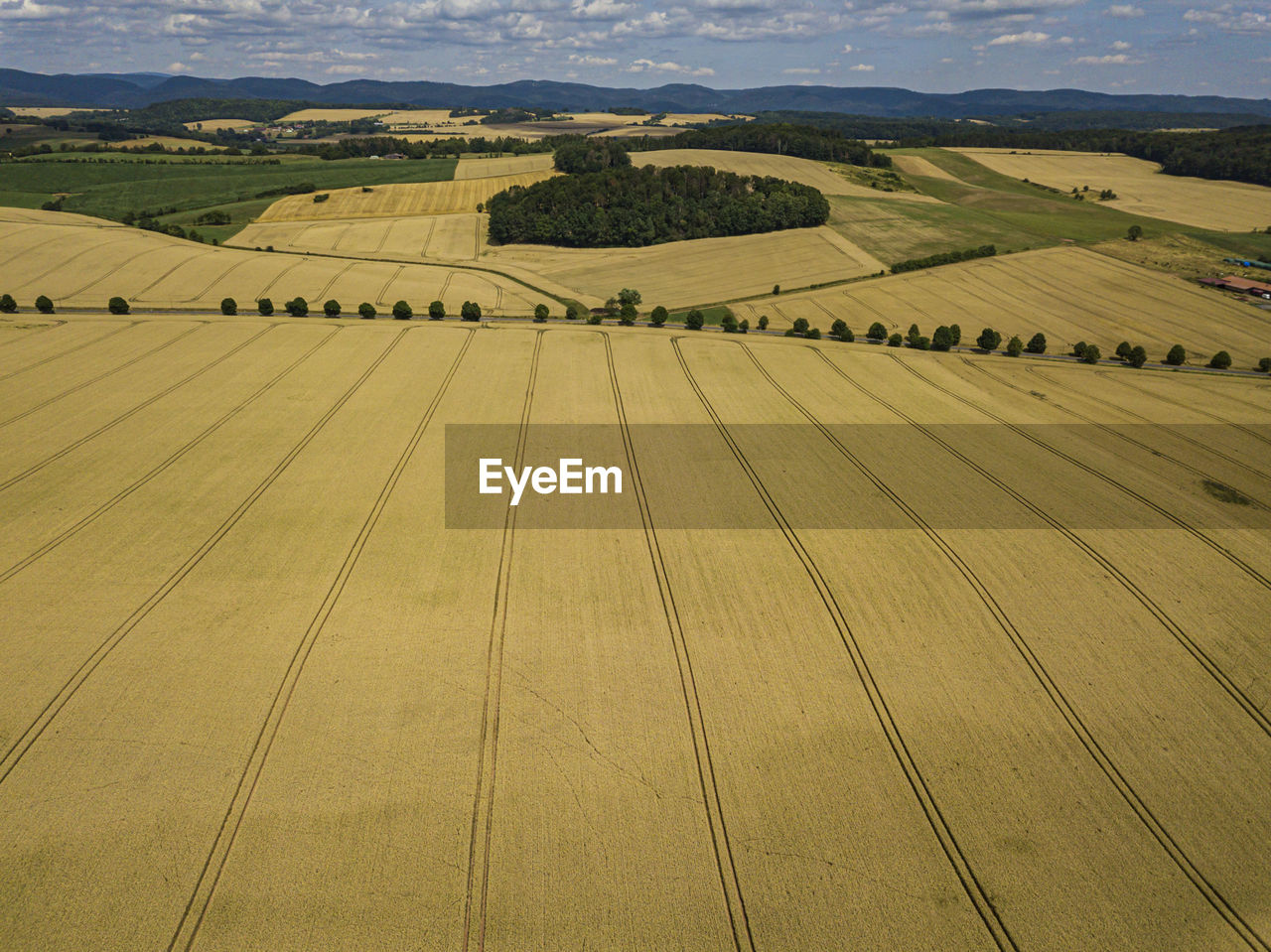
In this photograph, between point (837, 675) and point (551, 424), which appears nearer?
point (837, 675)

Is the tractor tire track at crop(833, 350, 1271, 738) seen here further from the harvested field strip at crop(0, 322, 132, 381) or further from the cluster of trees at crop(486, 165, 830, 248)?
the cluster of trees at crop(486, 165, 830, 248)

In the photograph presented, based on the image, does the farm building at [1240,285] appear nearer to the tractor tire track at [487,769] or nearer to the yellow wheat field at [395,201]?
the tractor tire track at [487,769]

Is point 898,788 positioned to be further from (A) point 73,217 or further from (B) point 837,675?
(A) point 73,217

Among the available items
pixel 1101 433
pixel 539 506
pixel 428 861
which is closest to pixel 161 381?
pixel 539 506

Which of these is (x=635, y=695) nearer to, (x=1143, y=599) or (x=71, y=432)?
(x=1143, y=599)

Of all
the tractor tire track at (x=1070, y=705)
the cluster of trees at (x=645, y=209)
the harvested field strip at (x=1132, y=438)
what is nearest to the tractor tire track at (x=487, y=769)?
the tractor tire track at (x=1070, y=705)
